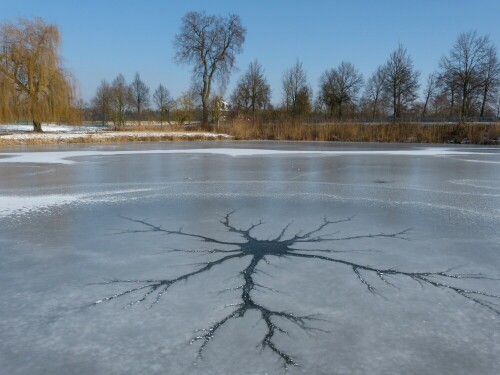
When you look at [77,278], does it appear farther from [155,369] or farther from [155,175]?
[155,175]

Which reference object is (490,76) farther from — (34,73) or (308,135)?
(34,73)

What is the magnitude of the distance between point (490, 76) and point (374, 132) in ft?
59.2

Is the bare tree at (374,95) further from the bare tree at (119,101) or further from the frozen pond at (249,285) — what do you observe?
the frozen pond at (249,285)

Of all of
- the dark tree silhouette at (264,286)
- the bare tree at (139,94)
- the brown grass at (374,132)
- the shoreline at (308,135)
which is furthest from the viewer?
the bare tree at (139,94)

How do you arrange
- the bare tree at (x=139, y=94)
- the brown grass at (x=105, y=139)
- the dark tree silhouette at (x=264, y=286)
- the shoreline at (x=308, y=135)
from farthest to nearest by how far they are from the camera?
the bare tree at (x=139, y=94)
the shoreline at (x=308, y=135)
the brown grass at (x=105, y=139)
the dark tree silhouette at (x=264, y=286)

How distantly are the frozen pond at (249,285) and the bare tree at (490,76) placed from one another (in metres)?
32.1

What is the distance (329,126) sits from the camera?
21578 millimetres

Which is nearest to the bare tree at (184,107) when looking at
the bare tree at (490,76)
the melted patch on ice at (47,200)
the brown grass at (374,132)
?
the brown grass at (374,132)

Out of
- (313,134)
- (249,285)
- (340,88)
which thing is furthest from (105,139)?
(340,88)

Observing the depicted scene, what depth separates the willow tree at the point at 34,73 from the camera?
64.1ft

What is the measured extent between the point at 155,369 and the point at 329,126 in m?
20.9

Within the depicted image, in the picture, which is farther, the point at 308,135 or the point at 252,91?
the point at 252,91

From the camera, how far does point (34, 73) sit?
65.4ft

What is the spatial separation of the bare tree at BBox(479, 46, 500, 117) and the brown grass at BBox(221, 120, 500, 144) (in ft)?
49.8
